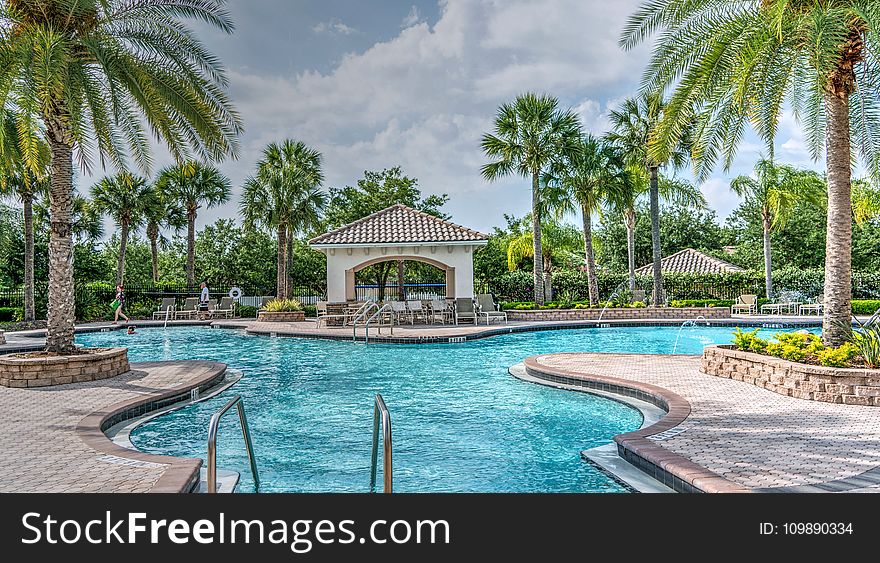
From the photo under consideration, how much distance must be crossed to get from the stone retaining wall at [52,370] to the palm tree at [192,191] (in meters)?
20.4

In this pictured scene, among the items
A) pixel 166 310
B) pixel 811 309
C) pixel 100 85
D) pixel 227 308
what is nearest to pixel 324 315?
pixel 227 308

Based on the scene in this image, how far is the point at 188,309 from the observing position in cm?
2684

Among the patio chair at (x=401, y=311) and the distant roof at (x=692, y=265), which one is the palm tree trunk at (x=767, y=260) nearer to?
the distant roof at (x=692, y=265)

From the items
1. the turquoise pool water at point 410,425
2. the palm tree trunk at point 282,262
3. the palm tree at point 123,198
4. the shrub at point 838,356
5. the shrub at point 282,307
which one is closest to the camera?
the turquoise pool water at point 410,425

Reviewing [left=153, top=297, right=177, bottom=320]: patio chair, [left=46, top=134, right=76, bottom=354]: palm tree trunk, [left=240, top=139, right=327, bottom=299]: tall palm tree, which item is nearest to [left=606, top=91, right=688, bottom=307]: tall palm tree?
[left=240, top=139, right=327, bottom=299]: tall palm tree

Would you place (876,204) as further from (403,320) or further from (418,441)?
(418,441)

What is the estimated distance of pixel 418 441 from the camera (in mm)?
6930

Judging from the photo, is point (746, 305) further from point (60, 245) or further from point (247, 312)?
point (60, 245)

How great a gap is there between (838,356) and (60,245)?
11794mm

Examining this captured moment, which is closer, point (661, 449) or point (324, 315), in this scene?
point (661, 449)

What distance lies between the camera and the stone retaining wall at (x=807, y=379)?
7.32 metres

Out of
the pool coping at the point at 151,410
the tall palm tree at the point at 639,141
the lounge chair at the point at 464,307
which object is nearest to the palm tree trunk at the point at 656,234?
the tall palm tree at the point at 639,141
